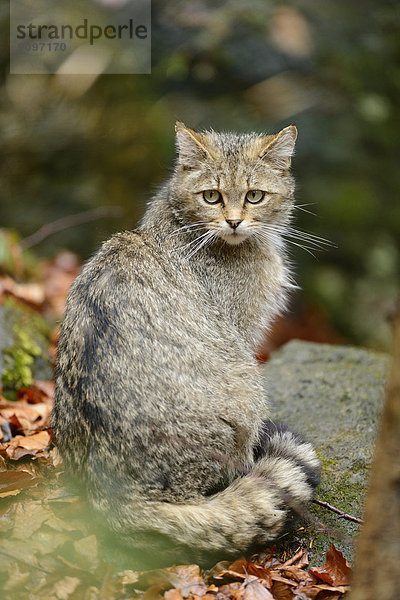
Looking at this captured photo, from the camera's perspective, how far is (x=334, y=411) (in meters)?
4.91

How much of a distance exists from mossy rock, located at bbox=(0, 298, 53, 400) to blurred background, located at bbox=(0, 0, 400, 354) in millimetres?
3042

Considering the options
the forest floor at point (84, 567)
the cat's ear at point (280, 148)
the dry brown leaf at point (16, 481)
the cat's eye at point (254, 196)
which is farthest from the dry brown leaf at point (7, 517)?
the cat's ear at point (280, 148)

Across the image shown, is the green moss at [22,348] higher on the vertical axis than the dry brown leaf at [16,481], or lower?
higher

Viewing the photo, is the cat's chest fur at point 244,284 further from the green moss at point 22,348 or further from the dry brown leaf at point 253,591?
the green moss at point 22,348

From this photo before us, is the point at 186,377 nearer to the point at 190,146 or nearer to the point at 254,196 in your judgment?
the point at 254,196

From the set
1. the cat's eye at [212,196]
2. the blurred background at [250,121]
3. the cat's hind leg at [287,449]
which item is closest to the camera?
the cat's hind leg at [287,449]

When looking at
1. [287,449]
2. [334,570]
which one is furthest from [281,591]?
[287,449]

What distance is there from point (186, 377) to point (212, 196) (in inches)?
55.6

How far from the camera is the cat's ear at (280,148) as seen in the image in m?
4.43

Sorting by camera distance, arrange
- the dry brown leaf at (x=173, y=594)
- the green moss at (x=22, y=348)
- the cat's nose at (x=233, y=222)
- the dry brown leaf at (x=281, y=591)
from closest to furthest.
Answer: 1. the dry brown leaf at (x=173, y=594)
2. the dry brown leaf at (x=281, y=591)
3. the cat's nose at (x=233, y=222)
4. the green moss at (x=22, y=348)

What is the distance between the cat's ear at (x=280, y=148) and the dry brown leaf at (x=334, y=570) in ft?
8.26

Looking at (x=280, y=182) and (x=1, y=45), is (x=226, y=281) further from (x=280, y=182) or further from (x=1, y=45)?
(x=1, y=45)

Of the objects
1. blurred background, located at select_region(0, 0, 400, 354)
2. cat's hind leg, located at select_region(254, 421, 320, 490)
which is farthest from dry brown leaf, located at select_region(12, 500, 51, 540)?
blurred background, located at select_region(0, 0, 400, 354)

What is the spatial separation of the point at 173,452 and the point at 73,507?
748 mm
